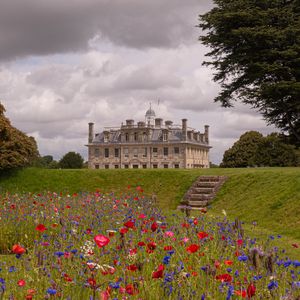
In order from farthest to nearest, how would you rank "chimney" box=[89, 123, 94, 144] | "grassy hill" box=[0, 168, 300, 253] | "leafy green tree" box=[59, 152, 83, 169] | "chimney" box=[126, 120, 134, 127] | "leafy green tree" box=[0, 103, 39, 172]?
"chimney" box=[89, 123, 94, 144]
"chimney" box=[126, 120, 134, 127]
"leafy green tree" box=[59, 152, 83, 169]
"leafy green tree" box=[0, 103, 39, 172]
"grassy hill" box=[0, 168, 300, 253]

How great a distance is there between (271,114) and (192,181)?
8.89 metres

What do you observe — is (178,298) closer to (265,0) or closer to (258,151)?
(265,0)

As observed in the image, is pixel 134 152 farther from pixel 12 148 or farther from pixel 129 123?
pixel 12 148

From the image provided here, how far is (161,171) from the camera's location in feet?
80.8

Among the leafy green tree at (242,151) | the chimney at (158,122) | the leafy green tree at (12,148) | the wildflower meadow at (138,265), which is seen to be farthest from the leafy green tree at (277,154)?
the chimney at (158,122)

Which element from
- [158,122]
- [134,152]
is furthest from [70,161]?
[158,122]

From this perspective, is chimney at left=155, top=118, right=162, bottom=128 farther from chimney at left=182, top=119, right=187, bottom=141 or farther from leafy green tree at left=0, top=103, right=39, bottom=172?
leafy green tree at left=0, top=103, right=39, bottom=172

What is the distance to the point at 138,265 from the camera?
3.81 m

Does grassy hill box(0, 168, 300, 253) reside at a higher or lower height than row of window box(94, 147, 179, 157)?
lower

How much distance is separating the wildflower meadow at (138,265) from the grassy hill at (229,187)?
15.6ft

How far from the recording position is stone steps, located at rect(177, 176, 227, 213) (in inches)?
744

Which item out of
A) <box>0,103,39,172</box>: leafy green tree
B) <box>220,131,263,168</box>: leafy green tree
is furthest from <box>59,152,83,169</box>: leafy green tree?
<box>0,103,39,172</box>: leafy green tree

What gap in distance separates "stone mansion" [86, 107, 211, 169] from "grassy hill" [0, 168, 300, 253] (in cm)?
5815

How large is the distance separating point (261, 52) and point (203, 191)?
11.0 m
